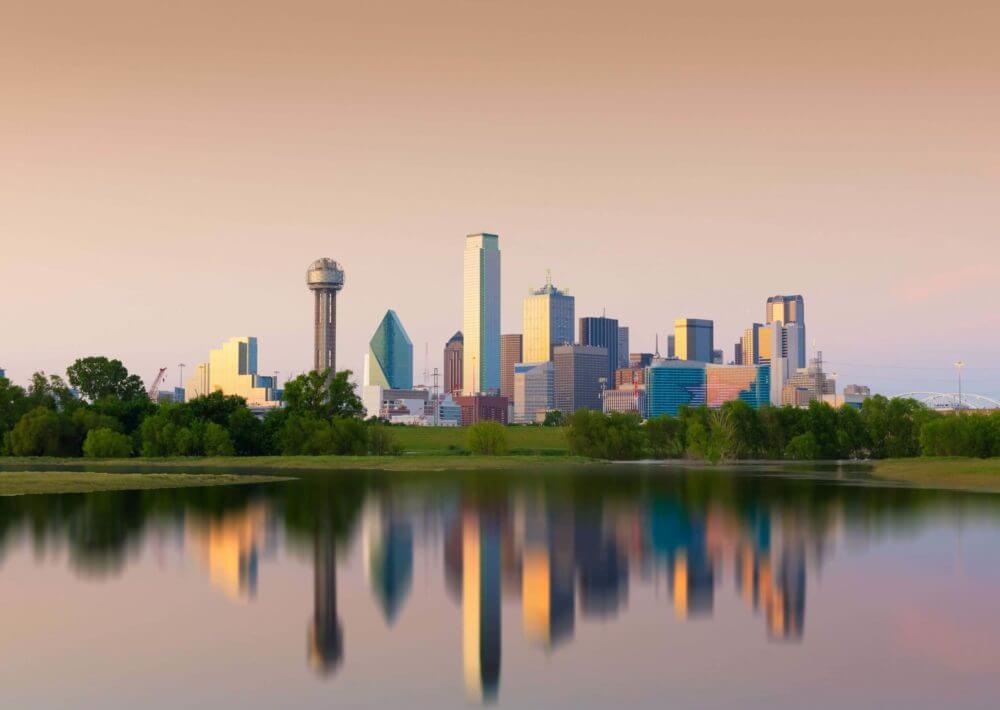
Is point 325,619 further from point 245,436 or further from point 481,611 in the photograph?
point 245,436

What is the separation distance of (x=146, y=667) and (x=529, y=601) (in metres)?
13.9

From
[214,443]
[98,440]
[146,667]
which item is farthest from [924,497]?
[98,440]

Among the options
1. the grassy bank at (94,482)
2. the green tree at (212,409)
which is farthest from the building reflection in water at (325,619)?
the green tree at (212,409)

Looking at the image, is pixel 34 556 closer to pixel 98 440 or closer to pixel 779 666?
pixel 779 666

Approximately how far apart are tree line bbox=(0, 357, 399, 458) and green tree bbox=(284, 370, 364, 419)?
178mm

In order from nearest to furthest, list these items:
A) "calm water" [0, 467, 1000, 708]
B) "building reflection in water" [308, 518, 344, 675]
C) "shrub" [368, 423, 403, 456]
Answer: "calm water" [0, 467, 1000, 708]
"building reflection in water" [308, 518, 344, 675]
"shrub" [368, 423, 403, 456]

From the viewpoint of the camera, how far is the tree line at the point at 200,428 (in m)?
180

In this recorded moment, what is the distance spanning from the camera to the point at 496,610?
35156 mm

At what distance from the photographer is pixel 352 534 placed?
5759cm

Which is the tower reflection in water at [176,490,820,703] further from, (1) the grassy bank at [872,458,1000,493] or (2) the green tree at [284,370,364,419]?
(2) the green tree at [284,370,364,419]

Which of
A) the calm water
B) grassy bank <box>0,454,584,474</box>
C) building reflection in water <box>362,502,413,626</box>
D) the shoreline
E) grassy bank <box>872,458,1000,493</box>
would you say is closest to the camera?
the calm water

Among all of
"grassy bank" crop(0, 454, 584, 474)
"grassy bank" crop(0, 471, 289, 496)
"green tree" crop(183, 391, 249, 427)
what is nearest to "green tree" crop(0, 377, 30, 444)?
"grassy bank" crop(0, 454, 584, 474)

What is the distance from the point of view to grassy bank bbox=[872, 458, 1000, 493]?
10894 centimetres

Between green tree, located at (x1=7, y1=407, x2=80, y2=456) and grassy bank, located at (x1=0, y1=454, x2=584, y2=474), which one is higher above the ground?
green tree, located at (x1=7, y1=407, x2=80, y2=456)
